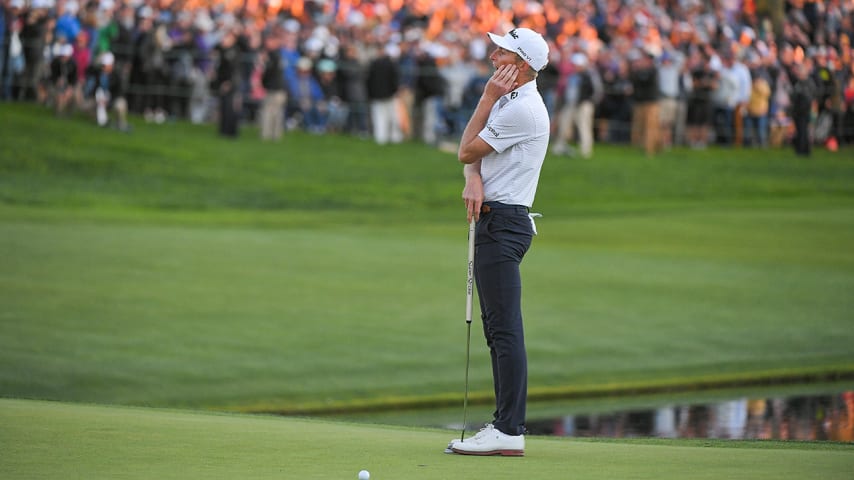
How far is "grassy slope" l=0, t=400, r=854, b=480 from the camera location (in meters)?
6.56

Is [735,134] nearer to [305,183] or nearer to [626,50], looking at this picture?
[626,50]

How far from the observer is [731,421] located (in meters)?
12.2

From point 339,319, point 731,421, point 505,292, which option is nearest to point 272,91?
point 339,319

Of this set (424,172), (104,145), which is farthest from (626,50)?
(104,145)

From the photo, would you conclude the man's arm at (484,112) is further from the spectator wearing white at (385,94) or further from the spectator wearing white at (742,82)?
the spectator wearing white at (742,82)

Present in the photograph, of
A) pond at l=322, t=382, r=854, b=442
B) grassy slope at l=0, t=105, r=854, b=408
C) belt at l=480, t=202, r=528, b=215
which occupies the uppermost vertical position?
belt at l=480, t=202, r=528, b=215

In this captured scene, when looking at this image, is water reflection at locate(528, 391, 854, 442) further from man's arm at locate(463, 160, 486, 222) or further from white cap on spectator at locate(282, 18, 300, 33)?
white cap on spectator at locate(282, 18, 300, 33)

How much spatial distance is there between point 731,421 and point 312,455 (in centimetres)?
579

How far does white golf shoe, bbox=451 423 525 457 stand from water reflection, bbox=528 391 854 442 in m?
3.87

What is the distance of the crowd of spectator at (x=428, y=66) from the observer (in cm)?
3591

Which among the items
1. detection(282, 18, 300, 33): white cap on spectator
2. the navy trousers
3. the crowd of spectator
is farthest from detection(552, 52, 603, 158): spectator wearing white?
the navy trousers

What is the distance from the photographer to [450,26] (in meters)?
42.7

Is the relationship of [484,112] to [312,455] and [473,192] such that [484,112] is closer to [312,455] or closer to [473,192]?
[473,192]

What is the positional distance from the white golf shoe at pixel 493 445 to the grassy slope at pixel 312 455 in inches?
3.5
